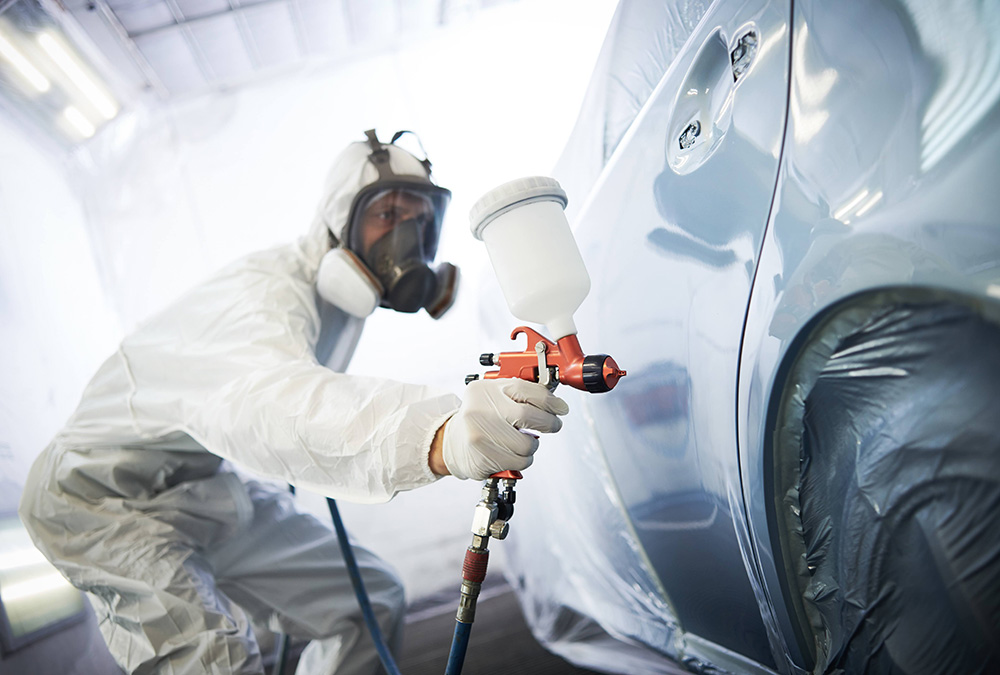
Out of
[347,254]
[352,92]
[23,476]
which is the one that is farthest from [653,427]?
[352,92]

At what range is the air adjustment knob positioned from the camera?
792mm

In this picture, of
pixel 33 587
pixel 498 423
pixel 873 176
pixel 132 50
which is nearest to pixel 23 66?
pixel 132 50

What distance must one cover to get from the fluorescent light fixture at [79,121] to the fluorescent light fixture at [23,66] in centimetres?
17

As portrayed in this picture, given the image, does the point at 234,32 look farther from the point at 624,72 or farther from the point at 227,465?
the point at 624,72

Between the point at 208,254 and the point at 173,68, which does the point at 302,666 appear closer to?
the point at 208,254

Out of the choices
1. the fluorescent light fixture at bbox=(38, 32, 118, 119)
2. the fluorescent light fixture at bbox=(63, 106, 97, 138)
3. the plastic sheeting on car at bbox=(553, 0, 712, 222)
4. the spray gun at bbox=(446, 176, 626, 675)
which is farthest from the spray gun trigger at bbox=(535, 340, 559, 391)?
the fluorescent light fixture at bbox=(63, 106, 97, 138)

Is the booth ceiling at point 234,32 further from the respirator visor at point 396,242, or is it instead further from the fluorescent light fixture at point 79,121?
the respirator visor at point 396,242

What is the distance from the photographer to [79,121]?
7.74ft

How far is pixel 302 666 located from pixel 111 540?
0.74 meters

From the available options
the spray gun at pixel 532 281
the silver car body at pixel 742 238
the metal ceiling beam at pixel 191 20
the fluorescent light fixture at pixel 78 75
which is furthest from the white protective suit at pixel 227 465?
the fluorescent light fixture at pixel 78 75

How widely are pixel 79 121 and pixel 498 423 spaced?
2.34 metres

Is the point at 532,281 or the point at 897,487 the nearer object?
the point at 897,487

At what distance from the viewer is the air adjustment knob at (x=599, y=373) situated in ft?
2.60

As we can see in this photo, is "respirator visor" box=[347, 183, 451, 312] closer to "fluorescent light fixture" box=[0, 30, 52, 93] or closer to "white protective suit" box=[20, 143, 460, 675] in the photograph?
"white protective suit" box=[20, 143, 460, 675]
